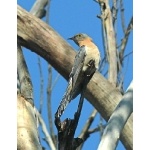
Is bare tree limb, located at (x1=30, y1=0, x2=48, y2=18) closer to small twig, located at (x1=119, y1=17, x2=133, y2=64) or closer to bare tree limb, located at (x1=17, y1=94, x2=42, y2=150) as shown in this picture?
small twig, located at (x1=119, y1=17, x2=133, y2=64)

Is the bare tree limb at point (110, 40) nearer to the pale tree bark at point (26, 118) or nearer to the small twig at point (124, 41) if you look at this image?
the small twig at point (124, 41)

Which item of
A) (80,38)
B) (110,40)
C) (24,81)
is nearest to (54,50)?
(110,40)

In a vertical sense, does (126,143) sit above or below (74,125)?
above

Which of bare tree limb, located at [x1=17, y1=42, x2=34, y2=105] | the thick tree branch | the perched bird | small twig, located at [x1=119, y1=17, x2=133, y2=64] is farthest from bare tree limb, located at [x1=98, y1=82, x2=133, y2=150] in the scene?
small twig, located at [x1=119, y1=17, x2=133, y2=64]

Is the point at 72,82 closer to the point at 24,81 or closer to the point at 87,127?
the point at 24,81
